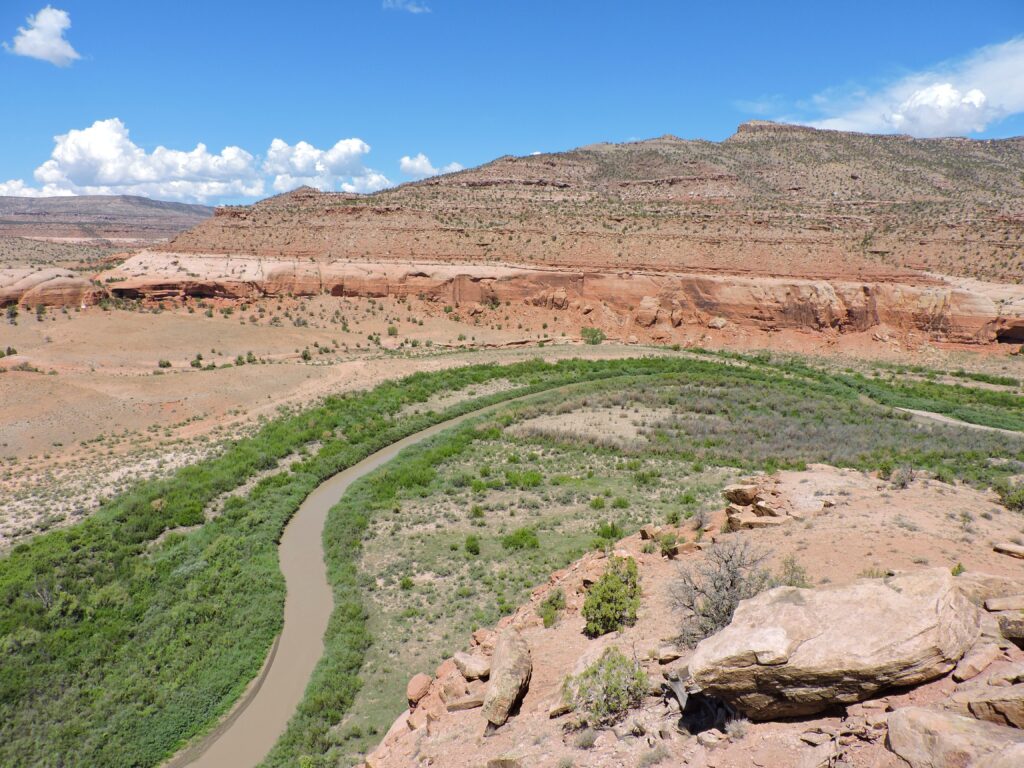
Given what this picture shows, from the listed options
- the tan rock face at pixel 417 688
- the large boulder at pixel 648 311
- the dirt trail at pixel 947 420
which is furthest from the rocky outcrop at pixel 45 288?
the dirt trail at pixel 947 420

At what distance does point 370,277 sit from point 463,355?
1233 cm

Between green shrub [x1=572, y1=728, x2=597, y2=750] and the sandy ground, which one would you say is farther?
the sandy ground

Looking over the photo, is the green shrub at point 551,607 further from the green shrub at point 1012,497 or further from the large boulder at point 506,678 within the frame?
the green shrub at point 1012,497

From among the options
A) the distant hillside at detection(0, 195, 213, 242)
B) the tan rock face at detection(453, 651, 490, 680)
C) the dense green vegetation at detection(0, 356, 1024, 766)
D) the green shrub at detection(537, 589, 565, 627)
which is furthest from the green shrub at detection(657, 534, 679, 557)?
the distant hillside at detection(0, 195, 213, 242)

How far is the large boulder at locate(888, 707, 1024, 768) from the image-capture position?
150 inches

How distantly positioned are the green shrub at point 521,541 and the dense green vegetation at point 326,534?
0.06 m

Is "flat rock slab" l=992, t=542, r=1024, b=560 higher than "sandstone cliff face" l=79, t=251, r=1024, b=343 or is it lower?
lower

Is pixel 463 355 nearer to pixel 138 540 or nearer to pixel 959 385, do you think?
pixel 138 540

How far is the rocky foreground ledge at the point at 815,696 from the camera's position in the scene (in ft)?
14.7

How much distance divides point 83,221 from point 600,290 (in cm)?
17139

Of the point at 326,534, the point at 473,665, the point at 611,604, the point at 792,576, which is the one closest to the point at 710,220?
the point at 326,534

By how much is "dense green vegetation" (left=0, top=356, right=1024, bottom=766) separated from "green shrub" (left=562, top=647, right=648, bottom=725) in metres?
4.77

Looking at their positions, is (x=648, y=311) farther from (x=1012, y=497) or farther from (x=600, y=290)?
(x=1012, y=497)

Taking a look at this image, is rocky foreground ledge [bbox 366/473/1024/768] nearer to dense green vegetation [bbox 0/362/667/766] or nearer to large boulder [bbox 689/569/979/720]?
large boulder [bbox 689/569/979/720]
